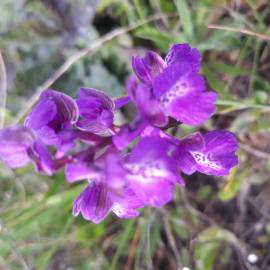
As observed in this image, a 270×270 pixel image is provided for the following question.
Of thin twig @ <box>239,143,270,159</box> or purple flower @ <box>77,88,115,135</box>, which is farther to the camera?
thin twig @ <box>239,143,270,159</box>

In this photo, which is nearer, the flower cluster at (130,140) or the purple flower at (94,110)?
the flower cluster at (130,140)

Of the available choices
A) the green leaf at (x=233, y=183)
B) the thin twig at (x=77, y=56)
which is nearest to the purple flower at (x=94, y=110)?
the thin twig at (x=77, y=56)

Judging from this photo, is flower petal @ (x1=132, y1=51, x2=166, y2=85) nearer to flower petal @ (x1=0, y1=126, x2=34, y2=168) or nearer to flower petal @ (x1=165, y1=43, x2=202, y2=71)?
flower petal @ (x1=165, y1=43, x2=202, y2=71)

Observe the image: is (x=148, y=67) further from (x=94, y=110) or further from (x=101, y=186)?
(x=101, y=186)

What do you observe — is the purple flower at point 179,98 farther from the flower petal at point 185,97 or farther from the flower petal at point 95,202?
the flower petal at point 95,202

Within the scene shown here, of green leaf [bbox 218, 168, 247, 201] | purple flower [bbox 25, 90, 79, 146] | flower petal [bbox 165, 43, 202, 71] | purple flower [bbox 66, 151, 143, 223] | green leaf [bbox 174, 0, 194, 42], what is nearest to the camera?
purple flower [bbox 66, 151, 143, 223]

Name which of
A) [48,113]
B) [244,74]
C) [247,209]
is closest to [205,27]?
[244,74]

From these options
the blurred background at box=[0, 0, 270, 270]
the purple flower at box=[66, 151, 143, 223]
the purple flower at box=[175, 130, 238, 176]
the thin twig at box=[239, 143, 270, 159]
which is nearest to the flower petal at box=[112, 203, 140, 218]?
the purple flower at box=[66, 151, 143, 223]

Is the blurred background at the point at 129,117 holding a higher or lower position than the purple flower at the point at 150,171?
lower
